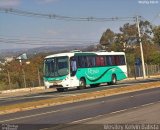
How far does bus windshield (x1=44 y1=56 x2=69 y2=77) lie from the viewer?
128 ft

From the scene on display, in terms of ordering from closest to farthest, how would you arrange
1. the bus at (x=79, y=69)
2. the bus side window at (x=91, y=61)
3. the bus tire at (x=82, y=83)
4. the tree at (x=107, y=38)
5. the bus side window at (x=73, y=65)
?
1. the bus at (x=79, y=69)
2. the bus side window at (x=73, y=65)
3. the bus tire at (x=82, y=83)
4. the bus side window at (x=91, y=61)
5. the tree at (x=107, y=38)

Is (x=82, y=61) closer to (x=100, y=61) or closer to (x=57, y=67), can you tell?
(x=57, y=67)

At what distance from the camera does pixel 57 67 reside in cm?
3953

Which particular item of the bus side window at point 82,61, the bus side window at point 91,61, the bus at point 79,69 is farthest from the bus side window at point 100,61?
the bus side window at point 82,61

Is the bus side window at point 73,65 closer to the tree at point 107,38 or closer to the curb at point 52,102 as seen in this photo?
the curb at point 52,102

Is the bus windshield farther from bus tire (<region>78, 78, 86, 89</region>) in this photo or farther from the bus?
bus tire (<region>78, 78, 86, 89</region>)

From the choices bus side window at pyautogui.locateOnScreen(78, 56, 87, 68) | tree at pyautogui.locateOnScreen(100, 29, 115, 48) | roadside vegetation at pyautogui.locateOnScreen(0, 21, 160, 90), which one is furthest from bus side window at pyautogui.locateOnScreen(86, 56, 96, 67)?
tree at pyautogui.locateOnScreen(100, 29, 115, 48)

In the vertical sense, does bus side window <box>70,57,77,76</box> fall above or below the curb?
above

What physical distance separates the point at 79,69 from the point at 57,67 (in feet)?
6.37

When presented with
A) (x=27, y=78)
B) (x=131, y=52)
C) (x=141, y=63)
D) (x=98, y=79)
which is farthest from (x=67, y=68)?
(x=131, y=52)

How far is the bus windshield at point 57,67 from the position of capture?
128 ft

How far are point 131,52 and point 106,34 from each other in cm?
1041

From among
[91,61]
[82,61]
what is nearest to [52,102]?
[82,61]

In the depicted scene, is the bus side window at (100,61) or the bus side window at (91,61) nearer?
the bus side window at (91,61)
